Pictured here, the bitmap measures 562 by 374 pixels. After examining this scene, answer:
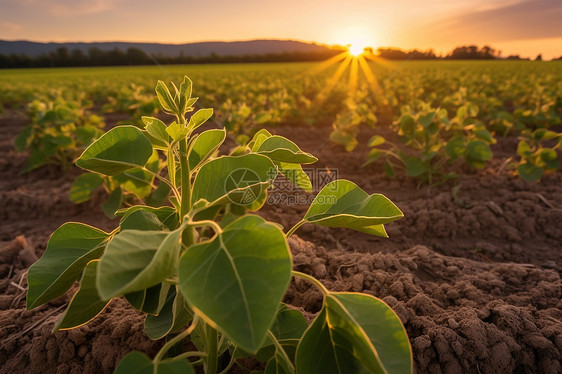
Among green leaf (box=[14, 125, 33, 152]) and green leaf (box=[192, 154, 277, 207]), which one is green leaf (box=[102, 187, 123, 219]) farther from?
green leaf (box=[14, 125, 33, 152])

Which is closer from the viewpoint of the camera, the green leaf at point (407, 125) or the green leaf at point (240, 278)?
the green leaf at point (240, 278)

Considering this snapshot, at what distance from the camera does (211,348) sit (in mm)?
1204

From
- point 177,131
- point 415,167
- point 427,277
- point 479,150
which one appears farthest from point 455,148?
point 177,131

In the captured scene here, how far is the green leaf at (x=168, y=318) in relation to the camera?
1164 mm

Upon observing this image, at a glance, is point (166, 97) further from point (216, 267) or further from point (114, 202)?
point (114, 202)

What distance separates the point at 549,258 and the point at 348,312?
9.44ft

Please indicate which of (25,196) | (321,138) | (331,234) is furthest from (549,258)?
(25,196)

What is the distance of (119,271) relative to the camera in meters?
0.78

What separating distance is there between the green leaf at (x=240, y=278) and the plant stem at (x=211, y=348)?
0.43 m

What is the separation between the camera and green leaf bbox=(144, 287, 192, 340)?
1164mm

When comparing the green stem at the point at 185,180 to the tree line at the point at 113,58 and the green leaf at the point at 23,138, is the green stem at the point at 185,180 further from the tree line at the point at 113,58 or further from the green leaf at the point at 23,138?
the tree line at the point at 113,58

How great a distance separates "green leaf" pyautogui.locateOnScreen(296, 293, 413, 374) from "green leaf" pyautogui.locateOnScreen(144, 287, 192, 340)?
43cm

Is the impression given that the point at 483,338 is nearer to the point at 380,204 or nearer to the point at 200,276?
the point at 380,204

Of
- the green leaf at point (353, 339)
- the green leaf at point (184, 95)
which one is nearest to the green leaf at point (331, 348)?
the green leaf at point (353, 339)
